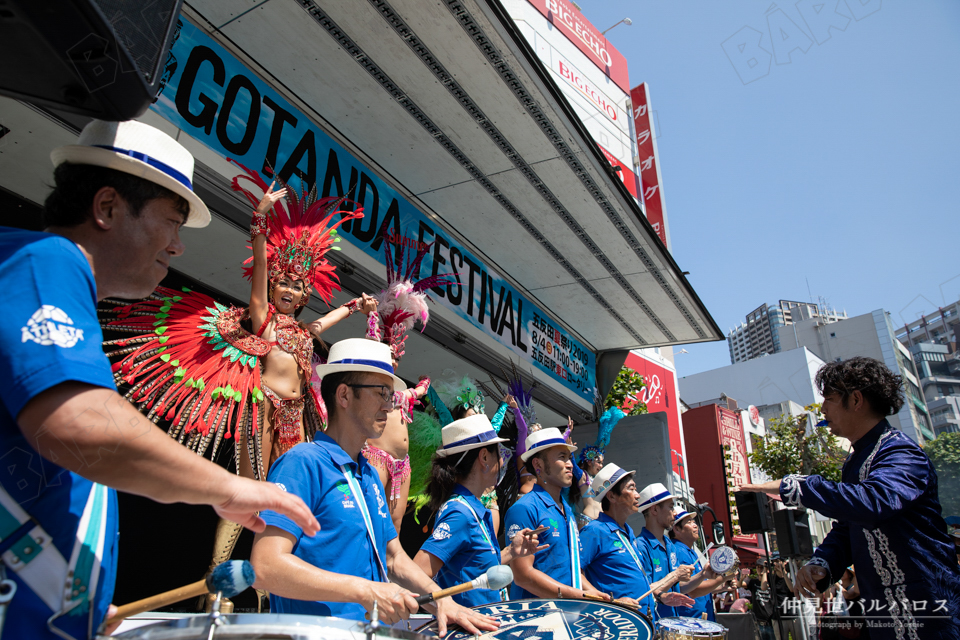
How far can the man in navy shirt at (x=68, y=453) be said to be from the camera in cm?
94

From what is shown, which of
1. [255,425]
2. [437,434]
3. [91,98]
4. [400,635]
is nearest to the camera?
[400,635]

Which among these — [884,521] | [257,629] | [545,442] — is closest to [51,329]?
[257,629]

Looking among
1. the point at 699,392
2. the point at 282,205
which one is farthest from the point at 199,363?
the point at 699,392

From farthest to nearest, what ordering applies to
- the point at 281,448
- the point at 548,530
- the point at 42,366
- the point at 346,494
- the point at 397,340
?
the point at 397,340
the point at 548,530
the point at 281,448
the point at 346,494
the point at 42,366

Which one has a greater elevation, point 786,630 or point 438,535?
point 438,535

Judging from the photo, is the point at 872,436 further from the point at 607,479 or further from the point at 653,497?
the point at 653,497

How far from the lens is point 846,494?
277 centimetres

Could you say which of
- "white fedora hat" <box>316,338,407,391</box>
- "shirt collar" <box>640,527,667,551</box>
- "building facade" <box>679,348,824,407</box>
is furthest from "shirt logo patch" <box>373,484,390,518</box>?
"building facade" <box>679,348,824,407</box>

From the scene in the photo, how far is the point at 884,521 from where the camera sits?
2.75 meters

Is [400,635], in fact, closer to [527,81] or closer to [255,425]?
[255,425]

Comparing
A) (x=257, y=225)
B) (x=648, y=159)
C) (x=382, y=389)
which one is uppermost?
(x=648, y=159)

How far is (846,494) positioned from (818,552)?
0.69 meters

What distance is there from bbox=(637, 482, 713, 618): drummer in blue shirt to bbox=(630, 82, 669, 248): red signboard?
8.34m

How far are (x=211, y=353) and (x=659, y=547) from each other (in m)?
3.97
